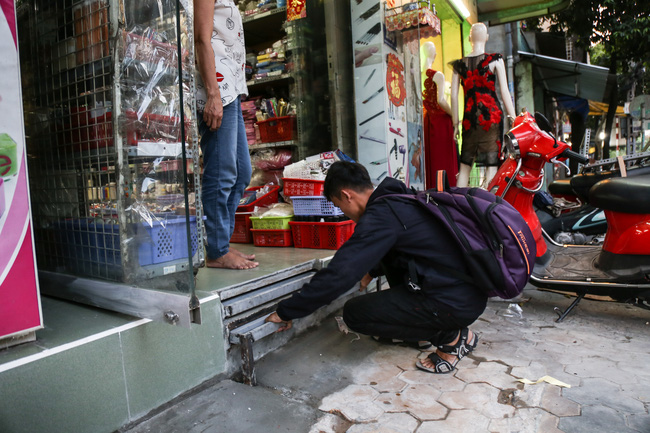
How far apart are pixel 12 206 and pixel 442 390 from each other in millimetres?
1999

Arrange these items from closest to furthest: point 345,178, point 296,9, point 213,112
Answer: point 345,178, point 213,112, point 296,9

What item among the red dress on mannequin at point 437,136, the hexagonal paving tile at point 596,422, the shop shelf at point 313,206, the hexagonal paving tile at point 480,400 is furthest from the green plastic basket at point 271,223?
the red dress on mannequin at point 437,136

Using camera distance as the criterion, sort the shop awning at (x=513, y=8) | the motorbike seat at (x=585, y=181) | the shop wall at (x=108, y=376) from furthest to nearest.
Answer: the shop awning at (x=513, y=8)
the motorbike seat at (x=585, y=181)
the shop wall at (x=108, y=376)

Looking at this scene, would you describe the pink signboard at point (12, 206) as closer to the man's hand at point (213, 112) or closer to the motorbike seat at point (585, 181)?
the man's hand at point (213, 112)

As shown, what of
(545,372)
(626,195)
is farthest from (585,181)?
(545,372)

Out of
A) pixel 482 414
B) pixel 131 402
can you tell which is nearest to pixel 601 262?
pixel 482 414

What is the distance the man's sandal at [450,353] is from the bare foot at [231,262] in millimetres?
1223

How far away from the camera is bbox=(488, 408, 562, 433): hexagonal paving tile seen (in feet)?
5.68

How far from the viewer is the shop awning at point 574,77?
10.8 m

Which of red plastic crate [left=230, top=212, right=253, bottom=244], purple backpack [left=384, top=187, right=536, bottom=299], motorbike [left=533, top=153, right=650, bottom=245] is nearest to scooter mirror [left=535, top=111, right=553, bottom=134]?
motorbike [left=533, top=153, right=650, bottom=245]

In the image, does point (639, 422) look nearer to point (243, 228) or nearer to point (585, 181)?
point (585, 181)

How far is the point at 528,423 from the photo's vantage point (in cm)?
177

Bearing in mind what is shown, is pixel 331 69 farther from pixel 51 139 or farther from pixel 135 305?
pixel 135 305

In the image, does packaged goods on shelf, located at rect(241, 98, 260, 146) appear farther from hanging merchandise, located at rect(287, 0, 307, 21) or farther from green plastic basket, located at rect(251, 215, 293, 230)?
green plastic basket, located at rect(251, 215, 293, 230)
